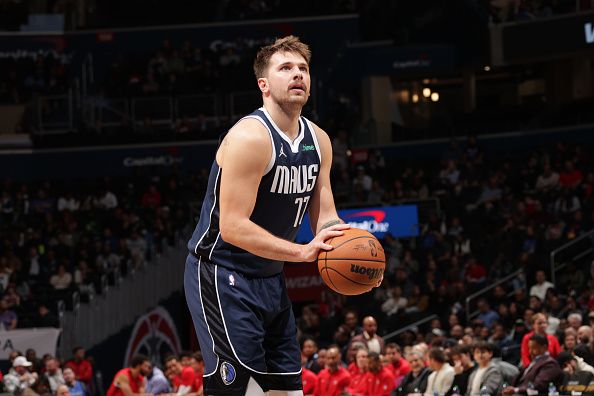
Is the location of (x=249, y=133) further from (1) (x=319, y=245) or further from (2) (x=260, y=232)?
(1) (x=319, y=245)

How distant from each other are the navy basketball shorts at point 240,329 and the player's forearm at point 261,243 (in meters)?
0.37

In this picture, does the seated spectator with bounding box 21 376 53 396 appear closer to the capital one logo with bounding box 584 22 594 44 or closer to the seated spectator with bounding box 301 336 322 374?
the seated spectator with bounding box 301 336 322 374

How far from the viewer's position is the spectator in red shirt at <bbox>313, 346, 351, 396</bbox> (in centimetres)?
1653

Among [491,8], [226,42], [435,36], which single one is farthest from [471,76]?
[226,42]

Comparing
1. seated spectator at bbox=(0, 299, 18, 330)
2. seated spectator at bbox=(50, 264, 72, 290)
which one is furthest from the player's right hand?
seated spectator at bbox=(50, 264, 72, 290)

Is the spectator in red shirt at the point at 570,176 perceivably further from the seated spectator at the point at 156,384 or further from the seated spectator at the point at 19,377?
the seated spectator at the point at 19,377

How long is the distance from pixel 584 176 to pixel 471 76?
10.9 metres

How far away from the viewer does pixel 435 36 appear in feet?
117

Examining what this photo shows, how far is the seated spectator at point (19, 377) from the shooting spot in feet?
59.7

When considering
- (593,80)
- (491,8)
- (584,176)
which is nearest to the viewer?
(584,176)

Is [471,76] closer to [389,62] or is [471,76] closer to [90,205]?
[389,62]

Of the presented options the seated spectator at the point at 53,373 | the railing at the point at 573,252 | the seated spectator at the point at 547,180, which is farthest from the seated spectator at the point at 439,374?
the seated spectator at the point at 547,180

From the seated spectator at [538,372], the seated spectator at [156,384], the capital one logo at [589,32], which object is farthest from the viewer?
the capital one logo at [589,32]

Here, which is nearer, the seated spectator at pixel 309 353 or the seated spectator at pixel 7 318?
the seated spectator at pixel 309 353
